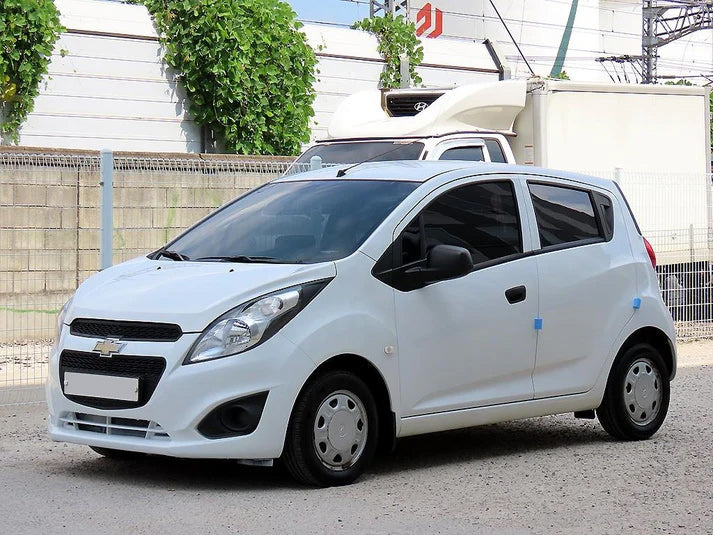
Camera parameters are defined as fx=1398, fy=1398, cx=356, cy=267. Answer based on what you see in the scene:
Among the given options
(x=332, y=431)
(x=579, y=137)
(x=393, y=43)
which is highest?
(x=393, y=43)

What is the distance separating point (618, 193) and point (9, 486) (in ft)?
14.6

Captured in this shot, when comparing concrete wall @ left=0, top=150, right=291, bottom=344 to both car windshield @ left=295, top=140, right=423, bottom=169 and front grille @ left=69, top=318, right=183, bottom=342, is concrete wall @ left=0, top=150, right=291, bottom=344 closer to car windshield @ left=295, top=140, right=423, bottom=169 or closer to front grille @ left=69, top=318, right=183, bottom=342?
car windshield @ left=295, top=140, right=423, bottom=169

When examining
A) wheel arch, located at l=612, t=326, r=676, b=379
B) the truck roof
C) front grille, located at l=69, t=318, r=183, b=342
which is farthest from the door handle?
the truck roof

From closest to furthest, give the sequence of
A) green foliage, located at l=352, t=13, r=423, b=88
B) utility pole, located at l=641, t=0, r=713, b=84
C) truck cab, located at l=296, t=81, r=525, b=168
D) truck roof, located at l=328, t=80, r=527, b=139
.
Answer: truck cab, located at l=296, t=81, r=525, b=168 → truck roof, located at l=328, t=80, r=527, b=139 → green foliage, located at l=352, t=13, r=423, b=88 → utility pole, located at l=641, t=0, r=713, b=84

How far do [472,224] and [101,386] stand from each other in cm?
239

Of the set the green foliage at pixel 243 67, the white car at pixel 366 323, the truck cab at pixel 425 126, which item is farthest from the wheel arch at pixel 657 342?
the green foliage at pixel 243 67

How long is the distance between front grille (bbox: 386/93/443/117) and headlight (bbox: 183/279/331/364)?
27.0 ft

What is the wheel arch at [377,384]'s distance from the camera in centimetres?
720

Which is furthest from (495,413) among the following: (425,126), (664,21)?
(664,21)

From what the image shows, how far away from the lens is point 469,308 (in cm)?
786

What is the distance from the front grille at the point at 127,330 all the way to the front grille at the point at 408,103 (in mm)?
8242

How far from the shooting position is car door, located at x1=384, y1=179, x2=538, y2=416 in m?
7.60

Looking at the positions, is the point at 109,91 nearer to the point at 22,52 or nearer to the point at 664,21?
the point at 22,52

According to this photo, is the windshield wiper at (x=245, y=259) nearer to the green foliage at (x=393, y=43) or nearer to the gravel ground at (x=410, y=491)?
the gravel ground at (x=410, y=491)
